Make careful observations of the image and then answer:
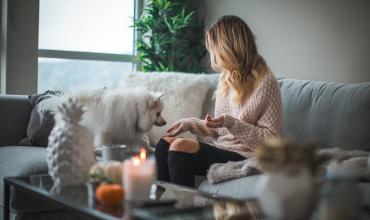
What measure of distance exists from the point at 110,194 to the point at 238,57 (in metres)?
1.37

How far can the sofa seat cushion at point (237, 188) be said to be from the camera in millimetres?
2539

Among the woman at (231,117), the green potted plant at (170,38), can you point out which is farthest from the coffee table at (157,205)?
the green potted plant at (170,38)

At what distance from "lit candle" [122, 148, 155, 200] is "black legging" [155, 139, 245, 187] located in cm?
86

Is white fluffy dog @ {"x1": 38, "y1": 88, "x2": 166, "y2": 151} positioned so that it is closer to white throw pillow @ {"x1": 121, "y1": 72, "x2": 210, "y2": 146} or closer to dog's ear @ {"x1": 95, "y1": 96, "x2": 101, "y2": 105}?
dog's ear @ {"x1": 95, "y1": 96, "x2": 101, "y2": 105}

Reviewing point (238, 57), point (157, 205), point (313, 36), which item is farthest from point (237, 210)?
point (313, 36)

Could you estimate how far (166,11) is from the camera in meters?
5.18

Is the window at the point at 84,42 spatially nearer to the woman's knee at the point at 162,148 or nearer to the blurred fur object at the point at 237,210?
the woman's knee at the point at 162,148

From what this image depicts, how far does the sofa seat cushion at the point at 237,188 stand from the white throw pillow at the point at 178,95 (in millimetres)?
868

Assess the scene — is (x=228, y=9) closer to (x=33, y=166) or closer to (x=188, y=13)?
(x=188, y=13)

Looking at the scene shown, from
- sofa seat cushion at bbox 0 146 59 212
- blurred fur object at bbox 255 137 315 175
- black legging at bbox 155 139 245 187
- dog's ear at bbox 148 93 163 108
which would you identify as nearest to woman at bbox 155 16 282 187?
black legging at bbox 155 139 245 187

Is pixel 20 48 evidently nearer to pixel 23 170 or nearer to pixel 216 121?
pixel 23 170

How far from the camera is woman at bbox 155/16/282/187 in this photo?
111 inches

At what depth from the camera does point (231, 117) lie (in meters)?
2.87

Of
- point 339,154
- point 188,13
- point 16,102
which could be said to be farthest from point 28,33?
point 339,154
